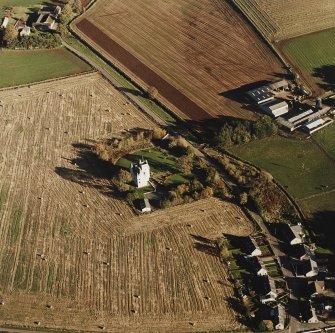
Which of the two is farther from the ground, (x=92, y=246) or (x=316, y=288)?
(x=92, y=246)

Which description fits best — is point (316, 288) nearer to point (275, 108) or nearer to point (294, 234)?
point (294, 234)

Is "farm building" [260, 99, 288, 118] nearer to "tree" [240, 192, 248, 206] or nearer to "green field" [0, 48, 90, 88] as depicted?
"tree" [240, 192, 248, 206]

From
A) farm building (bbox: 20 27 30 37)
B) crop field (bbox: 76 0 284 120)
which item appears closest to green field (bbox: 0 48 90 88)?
farm building (bbox: 20 27 30 37)

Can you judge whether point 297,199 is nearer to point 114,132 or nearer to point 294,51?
point 114,132

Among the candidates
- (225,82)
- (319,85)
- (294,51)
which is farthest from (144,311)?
(294,51)

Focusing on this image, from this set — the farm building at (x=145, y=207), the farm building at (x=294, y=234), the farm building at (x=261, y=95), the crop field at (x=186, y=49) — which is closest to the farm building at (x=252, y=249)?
the farm building at (x=294, y=234)

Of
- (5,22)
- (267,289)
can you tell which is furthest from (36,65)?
(267,289)

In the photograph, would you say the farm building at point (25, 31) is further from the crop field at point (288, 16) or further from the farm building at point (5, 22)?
the crop field at point (288, 16)
